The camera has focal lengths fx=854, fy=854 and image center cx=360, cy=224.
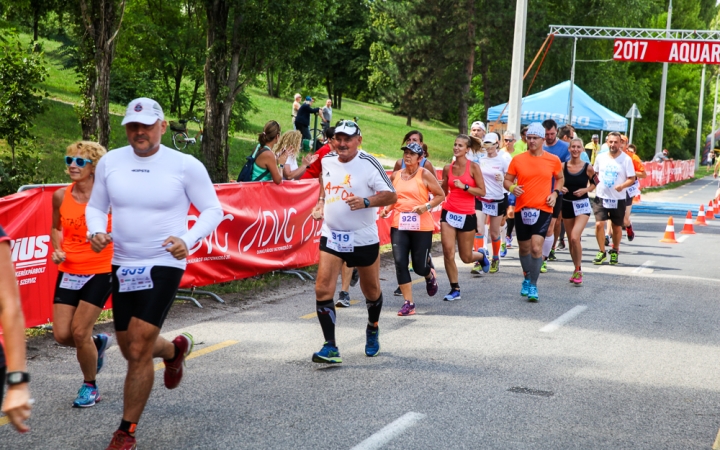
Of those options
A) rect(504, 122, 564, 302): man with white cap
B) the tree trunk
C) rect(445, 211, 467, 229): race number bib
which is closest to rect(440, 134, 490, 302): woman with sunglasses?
rect(445, 211, 467, 229): race number bib

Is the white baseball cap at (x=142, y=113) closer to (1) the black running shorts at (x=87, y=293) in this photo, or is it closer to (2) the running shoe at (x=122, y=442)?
(1) the black running shorts at (x=87, y=293)

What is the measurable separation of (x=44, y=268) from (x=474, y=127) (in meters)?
6.88

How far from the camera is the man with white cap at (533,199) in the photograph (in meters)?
10.2

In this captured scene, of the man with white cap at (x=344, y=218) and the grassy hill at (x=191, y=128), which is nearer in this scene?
the man with white cap at (x=344, y=218)

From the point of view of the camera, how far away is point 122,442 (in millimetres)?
4672

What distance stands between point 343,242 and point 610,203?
8.34 meters

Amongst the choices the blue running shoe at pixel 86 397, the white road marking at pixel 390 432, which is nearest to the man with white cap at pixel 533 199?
the white road marking at pixel 390 432

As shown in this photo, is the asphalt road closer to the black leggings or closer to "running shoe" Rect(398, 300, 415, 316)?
"running shoe" Rect(398, 300, 415, 316)

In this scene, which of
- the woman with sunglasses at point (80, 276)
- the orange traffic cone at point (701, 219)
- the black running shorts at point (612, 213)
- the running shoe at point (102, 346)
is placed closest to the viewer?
the woman with sunglasses at point (80, 276)

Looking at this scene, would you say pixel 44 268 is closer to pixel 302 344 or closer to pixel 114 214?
pixel 302 344

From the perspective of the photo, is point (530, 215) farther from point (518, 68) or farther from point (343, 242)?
point (518, 68)

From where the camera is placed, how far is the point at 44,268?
7.93 meters

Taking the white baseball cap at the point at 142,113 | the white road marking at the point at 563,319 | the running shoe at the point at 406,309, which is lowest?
the white road marking at the point at 563,319

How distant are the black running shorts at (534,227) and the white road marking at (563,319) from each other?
987 mm
